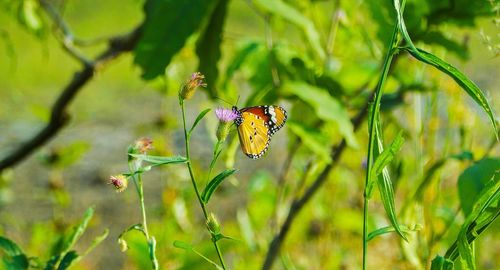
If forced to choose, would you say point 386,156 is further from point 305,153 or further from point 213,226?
point 305,153

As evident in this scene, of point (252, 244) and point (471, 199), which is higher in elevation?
point (252, 244)

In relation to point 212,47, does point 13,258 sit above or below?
below

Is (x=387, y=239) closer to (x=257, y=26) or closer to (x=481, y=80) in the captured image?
(x=481, y=80)

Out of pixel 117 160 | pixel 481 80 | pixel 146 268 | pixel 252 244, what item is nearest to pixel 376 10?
pixel 146 268

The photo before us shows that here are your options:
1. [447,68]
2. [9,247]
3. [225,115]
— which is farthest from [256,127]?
[9,247]

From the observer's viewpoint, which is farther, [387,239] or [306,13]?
[387,239]

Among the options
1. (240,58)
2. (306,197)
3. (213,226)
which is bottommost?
(213,226)

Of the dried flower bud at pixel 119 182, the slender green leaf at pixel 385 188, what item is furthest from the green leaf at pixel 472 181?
the dried flower bud at pixel 119 182
